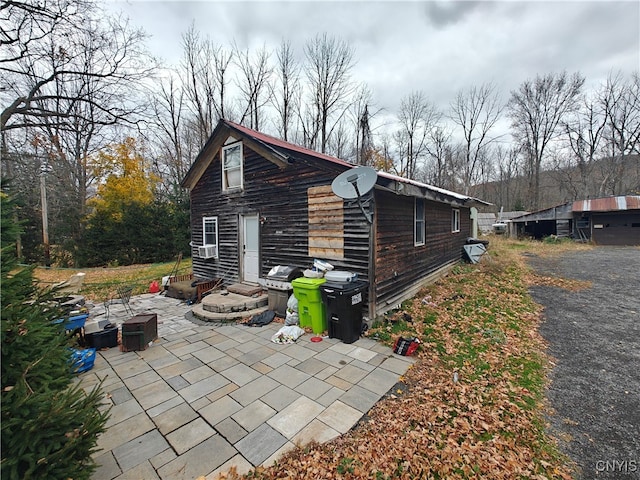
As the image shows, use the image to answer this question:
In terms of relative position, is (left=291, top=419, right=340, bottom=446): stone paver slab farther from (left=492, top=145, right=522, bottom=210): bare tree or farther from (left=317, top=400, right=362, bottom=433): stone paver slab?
(left=492, top=145, right=522, bottom=210): bare tree

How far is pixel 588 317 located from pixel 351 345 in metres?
5.49

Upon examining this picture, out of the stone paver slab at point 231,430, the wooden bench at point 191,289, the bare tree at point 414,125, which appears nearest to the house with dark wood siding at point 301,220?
the wooden bench at point 191,289

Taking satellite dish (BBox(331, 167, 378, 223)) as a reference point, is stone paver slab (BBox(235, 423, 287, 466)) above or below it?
below

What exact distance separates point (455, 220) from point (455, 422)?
32.7 ft

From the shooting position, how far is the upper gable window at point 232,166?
25.8 feet

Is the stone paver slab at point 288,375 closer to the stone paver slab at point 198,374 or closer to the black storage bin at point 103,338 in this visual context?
the stone paver slab at point 198,374

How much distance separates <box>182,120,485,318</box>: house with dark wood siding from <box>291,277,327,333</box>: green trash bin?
0.98 m

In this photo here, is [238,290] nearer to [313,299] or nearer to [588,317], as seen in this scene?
[313,299]

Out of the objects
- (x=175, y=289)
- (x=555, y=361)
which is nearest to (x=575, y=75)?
(x=555, y=361)

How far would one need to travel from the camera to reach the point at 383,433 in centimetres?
263

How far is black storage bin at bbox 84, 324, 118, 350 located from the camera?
444cm

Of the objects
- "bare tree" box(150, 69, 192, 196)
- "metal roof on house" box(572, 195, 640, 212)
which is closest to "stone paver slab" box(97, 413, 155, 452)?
"bare tree" box(150, 69, 192, 196)

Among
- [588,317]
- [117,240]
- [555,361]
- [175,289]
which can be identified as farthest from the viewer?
[117,240]

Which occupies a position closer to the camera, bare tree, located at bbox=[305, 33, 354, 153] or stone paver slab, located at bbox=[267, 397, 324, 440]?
stone paver slab, located at bbox=[267, 397, 324, 440]
